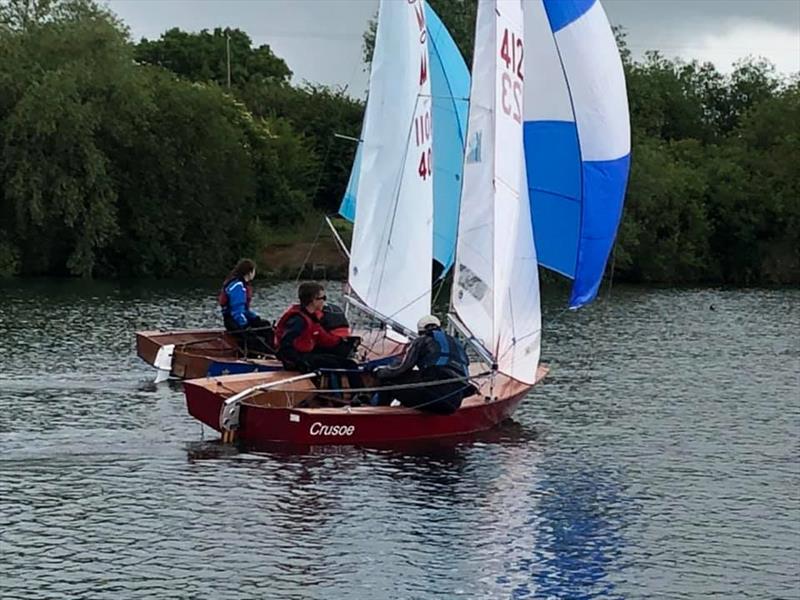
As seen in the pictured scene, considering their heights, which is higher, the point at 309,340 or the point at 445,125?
the point at 445,125

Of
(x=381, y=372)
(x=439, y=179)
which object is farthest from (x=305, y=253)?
(x=381, y=372)

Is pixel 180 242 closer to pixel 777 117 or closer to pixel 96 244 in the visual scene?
pixel 96 244

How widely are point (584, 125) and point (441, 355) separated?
11.8 feet

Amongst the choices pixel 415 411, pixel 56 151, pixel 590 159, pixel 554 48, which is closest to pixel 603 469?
pixel 415 411

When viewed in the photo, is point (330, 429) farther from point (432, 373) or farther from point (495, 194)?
point (495, 194)

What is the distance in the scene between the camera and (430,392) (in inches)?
722

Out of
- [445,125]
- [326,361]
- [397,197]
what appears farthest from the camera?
[445,125]

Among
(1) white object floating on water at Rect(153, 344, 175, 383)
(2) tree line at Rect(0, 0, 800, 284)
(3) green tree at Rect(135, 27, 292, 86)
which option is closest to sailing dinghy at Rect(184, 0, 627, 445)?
(1) white object floating on water at Rect(153, 344, 175, 383)

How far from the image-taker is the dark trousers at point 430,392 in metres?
18.3

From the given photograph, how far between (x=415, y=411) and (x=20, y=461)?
4754 mm

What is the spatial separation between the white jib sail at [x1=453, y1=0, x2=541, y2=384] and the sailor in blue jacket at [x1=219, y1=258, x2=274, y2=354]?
4.43 m

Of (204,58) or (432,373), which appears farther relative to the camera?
(204,58)

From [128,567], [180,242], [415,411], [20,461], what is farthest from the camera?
[180,242]

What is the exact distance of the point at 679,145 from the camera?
7294 cm
